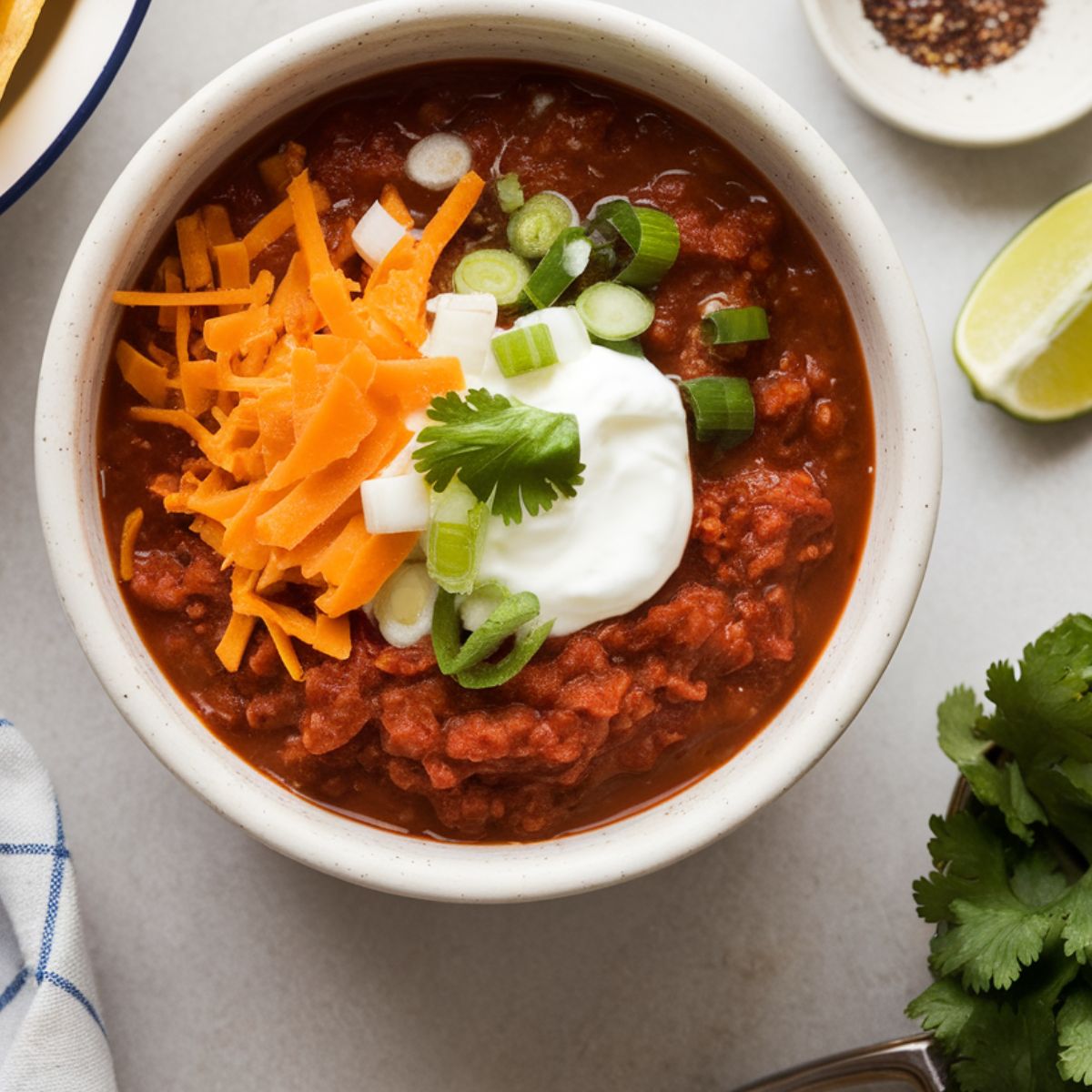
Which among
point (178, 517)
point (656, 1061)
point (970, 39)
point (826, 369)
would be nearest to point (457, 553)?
point (178, 517)

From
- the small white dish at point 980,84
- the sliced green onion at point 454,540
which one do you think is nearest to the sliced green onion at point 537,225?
the sliced green onion at point 454,540

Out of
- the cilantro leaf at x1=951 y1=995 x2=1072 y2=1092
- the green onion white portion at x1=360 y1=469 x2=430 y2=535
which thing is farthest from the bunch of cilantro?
the green onion white portion at x1=360 y1=469 x2=430 y2=535

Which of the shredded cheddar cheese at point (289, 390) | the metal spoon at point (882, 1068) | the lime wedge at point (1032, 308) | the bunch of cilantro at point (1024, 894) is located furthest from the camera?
the lime wedge at point (1032, 308)

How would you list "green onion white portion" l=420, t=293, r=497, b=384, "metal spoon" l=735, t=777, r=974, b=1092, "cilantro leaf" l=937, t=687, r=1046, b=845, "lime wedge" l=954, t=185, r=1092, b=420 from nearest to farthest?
"green onion white portion" l=420, t=293, r=497, b=384 → "cilantro leaf" l=937, t=687, r=1046, b=845 → "metal spoon" l=735, t=777, r=974, b=1092 → "lime wedge" l=954, t=185, r=1092, b=420

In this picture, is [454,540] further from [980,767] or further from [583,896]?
[980,767]

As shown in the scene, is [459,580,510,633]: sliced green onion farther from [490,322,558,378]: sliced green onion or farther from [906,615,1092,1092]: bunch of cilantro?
[906,615,1092,1092]: bunch of cilantro

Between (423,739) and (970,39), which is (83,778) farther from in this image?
(970,39)

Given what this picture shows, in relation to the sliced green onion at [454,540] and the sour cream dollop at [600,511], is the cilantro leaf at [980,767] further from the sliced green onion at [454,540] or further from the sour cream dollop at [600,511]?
the sliced green onion at [454,540]
